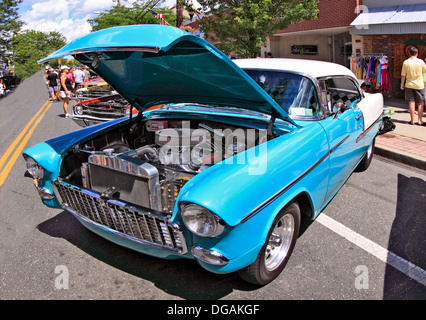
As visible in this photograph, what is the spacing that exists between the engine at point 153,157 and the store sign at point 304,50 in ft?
45.7

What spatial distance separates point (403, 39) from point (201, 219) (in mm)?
10046

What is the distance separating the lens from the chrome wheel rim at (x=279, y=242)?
9.68ft

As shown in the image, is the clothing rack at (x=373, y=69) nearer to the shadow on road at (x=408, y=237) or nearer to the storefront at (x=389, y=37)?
the storefront at (x=389, y=37)

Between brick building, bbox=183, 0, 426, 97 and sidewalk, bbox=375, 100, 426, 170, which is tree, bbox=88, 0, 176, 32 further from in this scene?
sidewalk, bbox=375, 100, 426, 170

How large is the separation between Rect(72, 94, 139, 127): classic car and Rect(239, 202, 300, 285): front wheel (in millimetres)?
5334

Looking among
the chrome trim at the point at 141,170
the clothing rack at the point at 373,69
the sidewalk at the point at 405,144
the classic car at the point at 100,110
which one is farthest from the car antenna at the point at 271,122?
the clothing rack at the point at 373,69

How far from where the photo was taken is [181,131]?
383cm

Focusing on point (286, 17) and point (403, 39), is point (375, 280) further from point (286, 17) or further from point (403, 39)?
point (403, 39)

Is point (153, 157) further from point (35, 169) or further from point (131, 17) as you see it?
point (131, 17)

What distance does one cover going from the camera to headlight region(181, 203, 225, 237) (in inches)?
92.7

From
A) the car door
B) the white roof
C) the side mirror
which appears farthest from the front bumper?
the white roof
